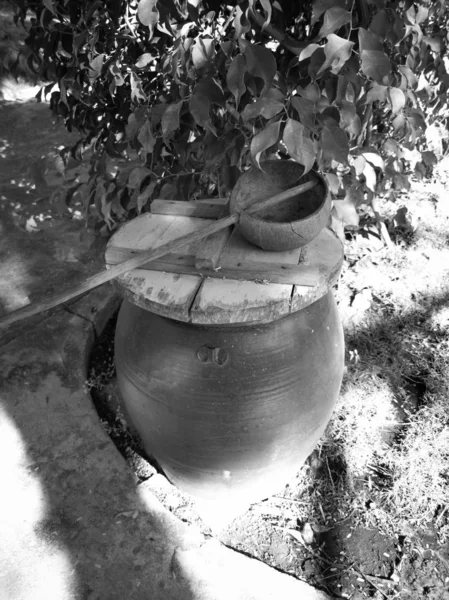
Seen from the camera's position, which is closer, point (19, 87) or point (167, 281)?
point (167, 281)

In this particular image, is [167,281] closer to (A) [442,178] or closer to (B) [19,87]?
(A) [442,178]

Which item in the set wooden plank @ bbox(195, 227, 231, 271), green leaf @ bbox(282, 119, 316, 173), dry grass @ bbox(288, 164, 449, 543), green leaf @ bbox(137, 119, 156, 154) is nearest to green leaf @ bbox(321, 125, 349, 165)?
green leaf @ bbox(282, 119, 316, 173)

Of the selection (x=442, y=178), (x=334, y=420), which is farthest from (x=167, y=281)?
(x=442, y=178)

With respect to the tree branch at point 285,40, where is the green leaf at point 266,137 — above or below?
below

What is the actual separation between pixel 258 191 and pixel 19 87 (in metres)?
4.03

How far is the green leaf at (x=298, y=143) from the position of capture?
125cm

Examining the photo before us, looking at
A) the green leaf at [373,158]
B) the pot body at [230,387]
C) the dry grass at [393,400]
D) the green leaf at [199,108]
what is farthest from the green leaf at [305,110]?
the dry grass at [393,400]

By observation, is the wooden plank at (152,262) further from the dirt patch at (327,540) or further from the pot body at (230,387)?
the dirt patch at (327,540)

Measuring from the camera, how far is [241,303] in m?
1.32

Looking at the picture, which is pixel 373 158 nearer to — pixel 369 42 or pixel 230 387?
pixel 369 42

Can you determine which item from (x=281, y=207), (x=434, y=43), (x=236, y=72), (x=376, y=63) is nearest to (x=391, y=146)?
(x=434, y=43)

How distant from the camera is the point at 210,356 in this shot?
1.43 meters

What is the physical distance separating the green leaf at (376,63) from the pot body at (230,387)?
60 centimetres

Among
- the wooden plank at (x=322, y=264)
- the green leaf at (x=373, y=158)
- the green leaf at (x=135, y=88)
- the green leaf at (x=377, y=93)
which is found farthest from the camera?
the green leaf at (x=373, y=158)
